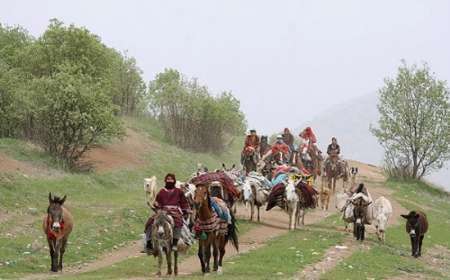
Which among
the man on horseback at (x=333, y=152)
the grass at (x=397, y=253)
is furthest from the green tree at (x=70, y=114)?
the grass at (x=397, y=253)

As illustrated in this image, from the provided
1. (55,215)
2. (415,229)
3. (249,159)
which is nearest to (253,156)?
(249,159)

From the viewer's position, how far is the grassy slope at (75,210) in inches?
755

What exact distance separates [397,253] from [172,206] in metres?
9.06

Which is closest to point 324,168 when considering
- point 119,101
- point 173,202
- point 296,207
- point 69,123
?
point 296,207

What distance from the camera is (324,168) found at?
116 ft

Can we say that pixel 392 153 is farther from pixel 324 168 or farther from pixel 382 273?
pixel 382 273

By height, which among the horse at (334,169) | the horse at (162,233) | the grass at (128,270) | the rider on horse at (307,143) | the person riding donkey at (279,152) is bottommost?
the grass at (128,270)

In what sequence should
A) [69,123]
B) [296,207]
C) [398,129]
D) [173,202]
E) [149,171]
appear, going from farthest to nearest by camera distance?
[398,129] < [149,171] < [69,123] < [296,207] < [173,202]

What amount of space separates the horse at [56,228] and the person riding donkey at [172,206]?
2.45 meters

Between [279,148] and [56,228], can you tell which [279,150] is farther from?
[56,228]

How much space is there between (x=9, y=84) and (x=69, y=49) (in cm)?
783

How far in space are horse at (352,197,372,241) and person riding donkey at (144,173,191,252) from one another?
25.9ft

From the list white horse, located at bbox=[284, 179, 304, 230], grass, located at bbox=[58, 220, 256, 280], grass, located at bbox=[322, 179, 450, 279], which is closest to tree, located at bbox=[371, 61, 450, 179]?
grass, located at bbox=[322, 179, 450, 279]

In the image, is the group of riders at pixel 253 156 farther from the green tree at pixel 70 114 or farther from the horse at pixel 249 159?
the green tree at pixel 70 114
